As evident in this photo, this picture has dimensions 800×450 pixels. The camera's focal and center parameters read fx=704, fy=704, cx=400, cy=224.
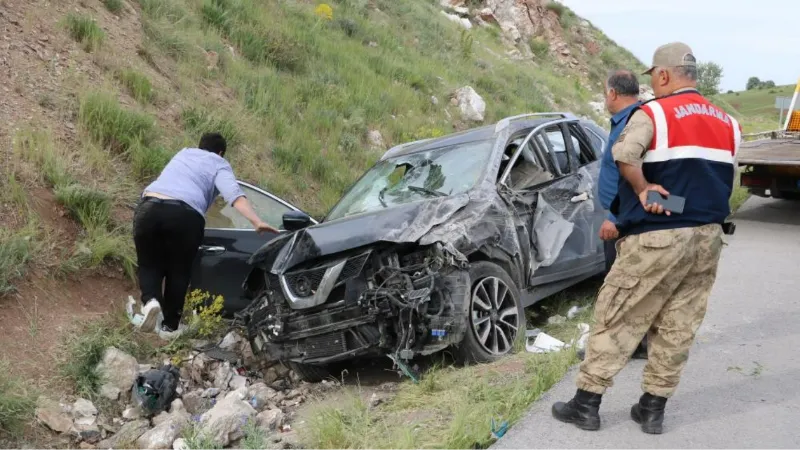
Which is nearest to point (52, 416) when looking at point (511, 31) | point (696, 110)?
point (696, 110)

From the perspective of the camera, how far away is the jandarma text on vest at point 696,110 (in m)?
3.25

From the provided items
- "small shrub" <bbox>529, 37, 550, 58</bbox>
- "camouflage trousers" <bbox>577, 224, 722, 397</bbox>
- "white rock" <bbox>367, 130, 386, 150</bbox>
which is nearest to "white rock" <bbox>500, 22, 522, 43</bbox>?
"small shrub" <bbox>529, 37, 550, 58</bbox>

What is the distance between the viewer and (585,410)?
11.6 ft

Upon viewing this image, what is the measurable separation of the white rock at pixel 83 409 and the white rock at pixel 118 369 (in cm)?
24

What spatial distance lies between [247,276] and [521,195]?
2317mm

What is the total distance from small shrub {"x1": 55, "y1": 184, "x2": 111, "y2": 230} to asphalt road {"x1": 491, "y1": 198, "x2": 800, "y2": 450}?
4467mm

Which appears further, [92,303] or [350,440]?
[92,303]

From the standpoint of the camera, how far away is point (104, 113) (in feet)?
24.7

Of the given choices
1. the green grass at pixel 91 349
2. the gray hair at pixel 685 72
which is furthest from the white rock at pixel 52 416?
the gray hair at pixel 685 72

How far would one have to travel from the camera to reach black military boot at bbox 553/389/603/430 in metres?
3.52

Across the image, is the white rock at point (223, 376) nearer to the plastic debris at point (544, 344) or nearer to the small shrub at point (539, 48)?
the plastic debris at point (544, 344)

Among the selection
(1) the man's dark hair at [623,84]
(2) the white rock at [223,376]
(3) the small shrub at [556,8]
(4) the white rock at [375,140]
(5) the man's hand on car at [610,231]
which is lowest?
(2) the white rock at [223,376]

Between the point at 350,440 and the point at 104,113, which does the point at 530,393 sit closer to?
the point at 350,440

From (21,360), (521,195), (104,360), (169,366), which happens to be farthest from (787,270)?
(21,360)
